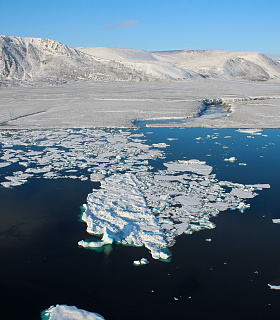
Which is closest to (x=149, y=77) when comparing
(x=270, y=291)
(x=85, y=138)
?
(x=85, y=138)

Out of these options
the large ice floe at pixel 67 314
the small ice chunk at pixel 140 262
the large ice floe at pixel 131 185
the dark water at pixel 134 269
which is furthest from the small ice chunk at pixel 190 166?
the large ice floe at pixel 67 314

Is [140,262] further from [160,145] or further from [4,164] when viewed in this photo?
[160,145]

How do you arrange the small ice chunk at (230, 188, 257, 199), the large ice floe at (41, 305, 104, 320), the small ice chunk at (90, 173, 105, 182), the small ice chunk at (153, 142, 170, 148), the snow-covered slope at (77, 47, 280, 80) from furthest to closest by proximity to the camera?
the snow-covered slope at (77, 47, 280, 80)
the small ice chunk at (153, 142, 170, 148)
the small ice chunk at (90, 173, 105, 182)
the small ice chunk at (230, 188, 257, 199)
the large ice floe at (41, 305, 104, 320)

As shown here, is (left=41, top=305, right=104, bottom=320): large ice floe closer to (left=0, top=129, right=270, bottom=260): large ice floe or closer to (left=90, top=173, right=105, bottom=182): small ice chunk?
(left=0, top=129, right=270, bottom=260): large ice floe

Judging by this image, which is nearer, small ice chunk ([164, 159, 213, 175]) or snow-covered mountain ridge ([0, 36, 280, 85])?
small ice chunk ([164, 159, 213, 175])

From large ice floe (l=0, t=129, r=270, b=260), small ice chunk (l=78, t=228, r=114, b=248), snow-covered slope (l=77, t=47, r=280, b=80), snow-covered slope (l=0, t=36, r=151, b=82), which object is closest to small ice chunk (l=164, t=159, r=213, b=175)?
large ice floe (l=0, t=129, r=270, b=260)

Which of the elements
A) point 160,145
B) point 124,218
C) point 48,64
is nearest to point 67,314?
point 124,218

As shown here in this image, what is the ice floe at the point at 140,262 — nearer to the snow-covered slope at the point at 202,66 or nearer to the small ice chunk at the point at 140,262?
the small ice chunk at the point at 140,262
